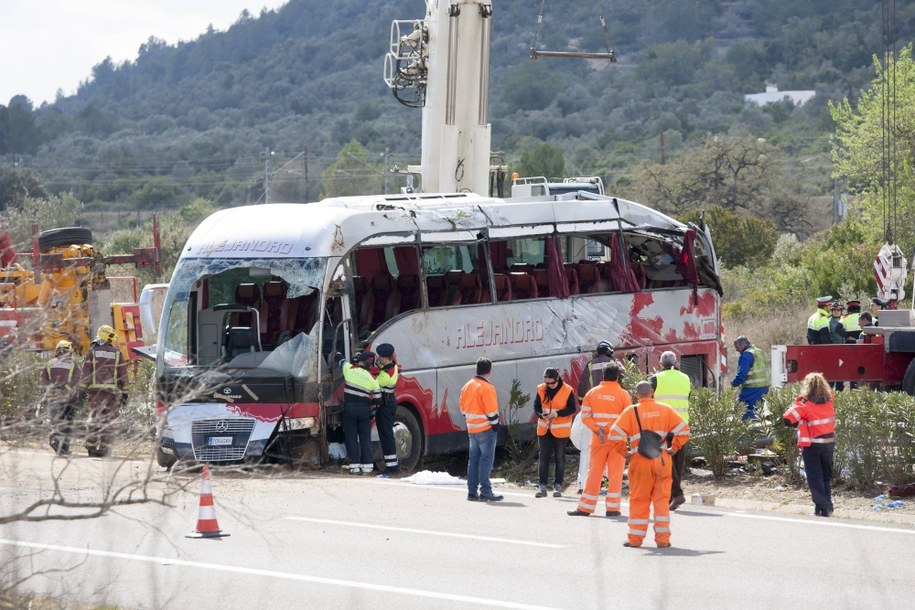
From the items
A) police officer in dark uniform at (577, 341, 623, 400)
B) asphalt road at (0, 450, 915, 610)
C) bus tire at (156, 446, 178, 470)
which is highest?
police officer in dark uniform at (577, 341, 623, 400)

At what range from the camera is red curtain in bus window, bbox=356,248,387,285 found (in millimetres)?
18906

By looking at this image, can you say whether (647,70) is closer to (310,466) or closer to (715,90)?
(715,90)

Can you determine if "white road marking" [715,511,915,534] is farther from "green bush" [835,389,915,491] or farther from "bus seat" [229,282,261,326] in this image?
"bus seat" [229,282,261,326]

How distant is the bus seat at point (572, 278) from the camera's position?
20328 millimetres

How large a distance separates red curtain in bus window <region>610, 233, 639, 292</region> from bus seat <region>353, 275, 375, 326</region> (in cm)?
389

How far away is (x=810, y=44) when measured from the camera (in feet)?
504

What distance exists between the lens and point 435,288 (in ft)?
62.2

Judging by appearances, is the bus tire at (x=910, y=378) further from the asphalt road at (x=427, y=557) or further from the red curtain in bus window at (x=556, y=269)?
the asphalt road at (x=427, y=557)

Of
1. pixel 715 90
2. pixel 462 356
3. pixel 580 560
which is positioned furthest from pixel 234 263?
pixel 715 90

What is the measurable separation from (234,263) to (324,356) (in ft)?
5.08

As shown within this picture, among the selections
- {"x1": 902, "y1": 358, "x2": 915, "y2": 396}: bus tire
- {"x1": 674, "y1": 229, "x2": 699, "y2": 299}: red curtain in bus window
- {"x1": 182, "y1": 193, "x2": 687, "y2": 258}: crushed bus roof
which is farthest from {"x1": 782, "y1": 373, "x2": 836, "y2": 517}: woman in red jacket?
{"x1": 674, "y1": 229, "x2": 699, "y2": 299}: red curtain in bus window

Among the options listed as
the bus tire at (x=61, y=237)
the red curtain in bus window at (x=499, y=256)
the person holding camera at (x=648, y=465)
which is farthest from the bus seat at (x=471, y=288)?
the bus tire at (x=61, y=237)

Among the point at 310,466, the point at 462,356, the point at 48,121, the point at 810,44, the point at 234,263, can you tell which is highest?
the point at 810,44

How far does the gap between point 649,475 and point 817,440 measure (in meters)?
2.55
